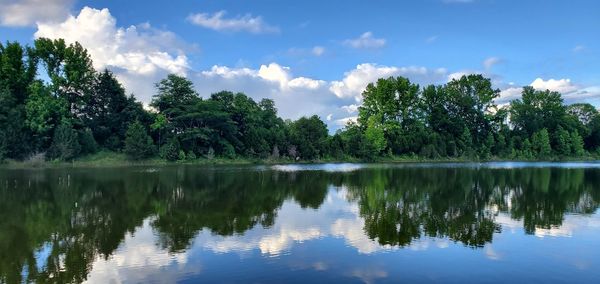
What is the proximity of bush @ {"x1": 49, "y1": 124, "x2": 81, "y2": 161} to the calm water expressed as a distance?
34.3 meters

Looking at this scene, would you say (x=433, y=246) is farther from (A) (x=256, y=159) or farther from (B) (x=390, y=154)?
(B) (x=390, y=154)

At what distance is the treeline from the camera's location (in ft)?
205

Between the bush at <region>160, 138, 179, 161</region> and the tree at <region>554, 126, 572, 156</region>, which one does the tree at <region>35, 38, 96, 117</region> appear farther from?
the tree at <region>554, 126, 572, 156</region>

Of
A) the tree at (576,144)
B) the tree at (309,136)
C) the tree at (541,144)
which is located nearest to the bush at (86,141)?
the tree at (309,136)

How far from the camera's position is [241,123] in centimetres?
7862

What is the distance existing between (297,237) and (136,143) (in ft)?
174

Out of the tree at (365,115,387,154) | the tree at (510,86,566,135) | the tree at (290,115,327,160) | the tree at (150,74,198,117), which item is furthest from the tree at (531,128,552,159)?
the tree at (150,74,198,117)

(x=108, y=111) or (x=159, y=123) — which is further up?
(x=108, y=111)

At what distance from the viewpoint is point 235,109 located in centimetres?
7806

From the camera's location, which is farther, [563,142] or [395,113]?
[563,142]

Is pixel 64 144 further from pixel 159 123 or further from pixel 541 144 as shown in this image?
pixel 541 144

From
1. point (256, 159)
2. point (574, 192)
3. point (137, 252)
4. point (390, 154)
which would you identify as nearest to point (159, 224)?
point (137, 252)

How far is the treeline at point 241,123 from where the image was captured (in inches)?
2456

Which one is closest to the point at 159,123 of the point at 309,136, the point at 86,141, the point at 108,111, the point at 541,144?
the point at 108,111
